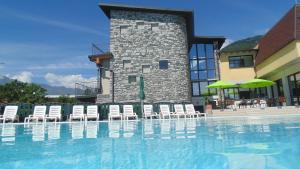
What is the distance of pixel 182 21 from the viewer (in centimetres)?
2550

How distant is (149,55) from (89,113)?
9.52 m

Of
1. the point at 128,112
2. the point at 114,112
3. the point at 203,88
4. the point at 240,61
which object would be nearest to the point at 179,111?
the point at 128,112

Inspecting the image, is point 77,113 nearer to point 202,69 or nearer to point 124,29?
point 124,29

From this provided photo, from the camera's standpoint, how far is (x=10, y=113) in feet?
51.0

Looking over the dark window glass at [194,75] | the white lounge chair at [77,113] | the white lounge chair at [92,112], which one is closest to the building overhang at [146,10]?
the dark window glass at [194,75]

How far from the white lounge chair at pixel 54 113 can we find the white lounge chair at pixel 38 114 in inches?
12.2

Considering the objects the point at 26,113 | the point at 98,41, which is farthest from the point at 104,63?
the point at 26,113

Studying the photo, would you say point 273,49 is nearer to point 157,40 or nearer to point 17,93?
point 157,40

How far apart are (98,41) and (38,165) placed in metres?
22.9

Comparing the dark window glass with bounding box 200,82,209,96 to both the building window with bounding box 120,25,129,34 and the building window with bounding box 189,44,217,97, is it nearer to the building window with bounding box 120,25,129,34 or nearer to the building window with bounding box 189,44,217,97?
the building window with bounding box 189,44,217,97

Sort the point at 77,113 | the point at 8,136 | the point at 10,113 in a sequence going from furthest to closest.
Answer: the point at 77,113
the point at 10,113
the point at 8,136

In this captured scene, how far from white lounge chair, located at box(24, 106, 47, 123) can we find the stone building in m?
8.55

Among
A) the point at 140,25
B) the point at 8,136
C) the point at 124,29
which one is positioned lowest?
the point at 8,136

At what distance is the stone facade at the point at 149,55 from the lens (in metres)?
23.8
